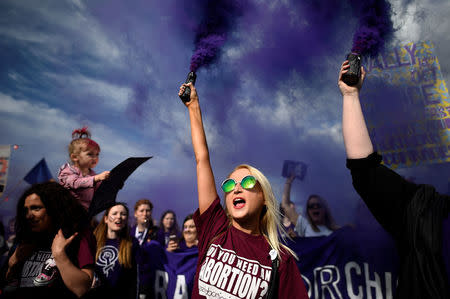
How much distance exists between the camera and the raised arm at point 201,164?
1992mm

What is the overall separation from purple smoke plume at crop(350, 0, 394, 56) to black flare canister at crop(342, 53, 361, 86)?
349 millimetres

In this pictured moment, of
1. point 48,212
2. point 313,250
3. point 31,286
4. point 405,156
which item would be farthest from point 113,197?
point 405,156

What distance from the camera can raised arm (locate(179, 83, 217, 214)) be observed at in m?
1.99

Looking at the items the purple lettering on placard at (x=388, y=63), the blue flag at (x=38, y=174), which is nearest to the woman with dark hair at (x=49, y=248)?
the purple lettering on placard at (x=388, y=63)

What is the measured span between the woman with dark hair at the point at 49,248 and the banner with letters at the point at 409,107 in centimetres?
376

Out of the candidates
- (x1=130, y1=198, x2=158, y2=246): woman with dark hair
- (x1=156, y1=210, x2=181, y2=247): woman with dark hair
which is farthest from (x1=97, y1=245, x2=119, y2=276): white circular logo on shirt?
(x1=156, y1=210, x2=181, y2=247): woman with dark hair

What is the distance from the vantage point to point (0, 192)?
21.6ft

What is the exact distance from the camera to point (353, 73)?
5.09ft

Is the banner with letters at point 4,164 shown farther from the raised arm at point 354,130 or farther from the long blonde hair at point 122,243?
the raised arm at point 354,130

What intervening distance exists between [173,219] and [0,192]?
14.0 ft

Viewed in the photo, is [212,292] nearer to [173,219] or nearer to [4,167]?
[173,219]

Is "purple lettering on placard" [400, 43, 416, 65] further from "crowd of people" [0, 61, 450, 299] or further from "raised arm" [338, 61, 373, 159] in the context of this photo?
"raised arm" [338, 61, 373, 159]

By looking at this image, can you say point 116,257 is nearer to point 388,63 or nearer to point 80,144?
point 80,144

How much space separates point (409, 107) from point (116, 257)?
4.53 m
